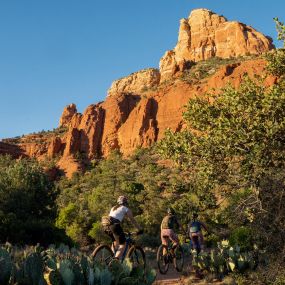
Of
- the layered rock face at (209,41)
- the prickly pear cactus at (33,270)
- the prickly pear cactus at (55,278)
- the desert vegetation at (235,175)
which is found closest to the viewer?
the prickly pear cactus at (55,278)

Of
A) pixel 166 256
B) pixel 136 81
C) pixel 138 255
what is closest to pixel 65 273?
pixel 138 255

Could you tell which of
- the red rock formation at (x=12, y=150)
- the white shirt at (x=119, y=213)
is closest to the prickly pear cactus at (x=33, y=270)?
the white shirt at (x=119, y=213)

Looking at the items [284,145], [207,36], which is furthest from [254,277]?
[207,36]

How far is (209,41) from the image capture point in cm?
13312

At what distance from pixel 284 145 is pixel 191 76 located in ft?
300

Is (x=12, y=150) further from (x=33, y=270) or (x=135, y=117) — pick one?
(x=33, y=270)

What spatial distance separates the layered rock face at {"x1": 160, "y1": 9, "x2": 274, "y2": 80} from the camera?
12031 cm

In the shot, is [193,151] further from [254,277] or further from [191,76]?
[191,76]

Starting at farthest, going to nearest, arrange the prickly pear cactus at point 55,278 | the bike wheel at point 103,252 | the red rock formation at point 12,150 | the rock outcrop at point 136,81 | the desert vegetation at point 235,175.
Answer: the rock outcrop at point 136,81
the red rock formation at point 12,150
the bike wheel at point 103,252
the desert vegetation at point 235,175
the prickly pear cactus at point 55,278

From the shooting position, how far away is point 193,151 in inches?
506

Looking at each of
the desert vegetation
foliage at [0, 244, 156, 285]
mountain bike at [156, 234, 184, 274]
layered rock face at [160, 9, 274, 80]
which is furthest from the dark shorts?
layered rock face at [160, 9, 274, 80]

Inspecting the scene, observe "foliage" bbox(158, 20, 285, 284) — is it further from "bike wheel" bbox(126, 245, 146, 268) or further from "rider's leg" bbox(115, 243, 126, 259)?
"rider's leg" bbox(115, 243, 126, 259)

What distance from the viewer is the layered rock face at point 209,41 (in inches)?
4737

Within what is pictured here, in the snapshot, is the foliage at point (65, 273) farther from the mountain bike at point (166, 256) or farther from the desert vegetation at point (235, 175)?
the mountain bike at point (166, 256)
